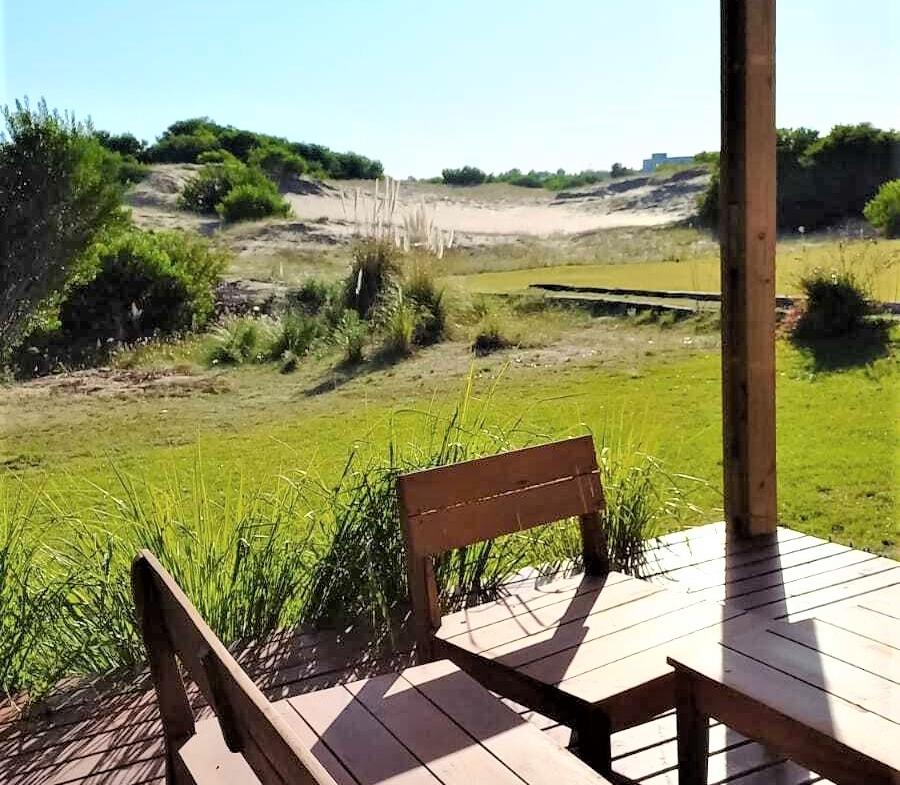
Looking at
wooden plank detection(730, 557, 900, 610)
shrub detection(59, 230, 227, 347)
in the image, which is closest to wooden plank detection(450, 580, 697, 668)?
wooden plank detection(730, 557, 900, 610)

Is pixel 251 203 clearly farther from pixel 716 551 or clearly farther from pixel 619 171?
pixel 716 551

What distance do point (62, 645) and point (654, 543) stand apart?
1774 millimetres

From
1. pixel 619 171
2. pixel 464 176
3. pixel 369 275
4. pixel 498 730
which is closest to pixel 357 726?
pixel 498 730

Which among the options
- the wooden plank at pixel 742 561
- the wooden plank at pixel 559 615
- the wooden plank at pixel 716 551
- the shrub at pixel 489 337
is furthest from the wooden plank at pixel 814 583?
the shrub at pixel 489 337

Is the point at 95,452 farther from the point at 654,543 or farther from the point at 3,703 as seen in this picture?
the point at 654,543

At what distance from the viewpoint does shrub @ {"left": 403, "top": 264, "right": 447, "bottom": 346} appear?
5355 millimetres

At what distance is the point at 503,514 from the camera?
2.07 metres

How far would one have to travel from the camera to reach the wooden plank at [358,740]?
1.39m

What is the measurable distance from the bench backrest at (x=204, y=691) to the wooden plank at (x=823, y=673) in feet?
2.74

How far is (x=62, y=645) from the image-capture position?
8.18 ft

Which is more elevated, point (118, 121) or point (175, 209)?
point (118, 121)

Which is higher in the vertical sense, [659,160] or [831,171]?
[659,160]

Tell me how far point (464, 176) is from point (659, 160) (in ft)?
3.49

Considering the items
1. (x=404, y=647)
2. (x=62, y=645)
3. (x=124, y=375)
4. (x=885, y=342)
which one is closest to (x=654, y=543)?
(x=404, y=647)
